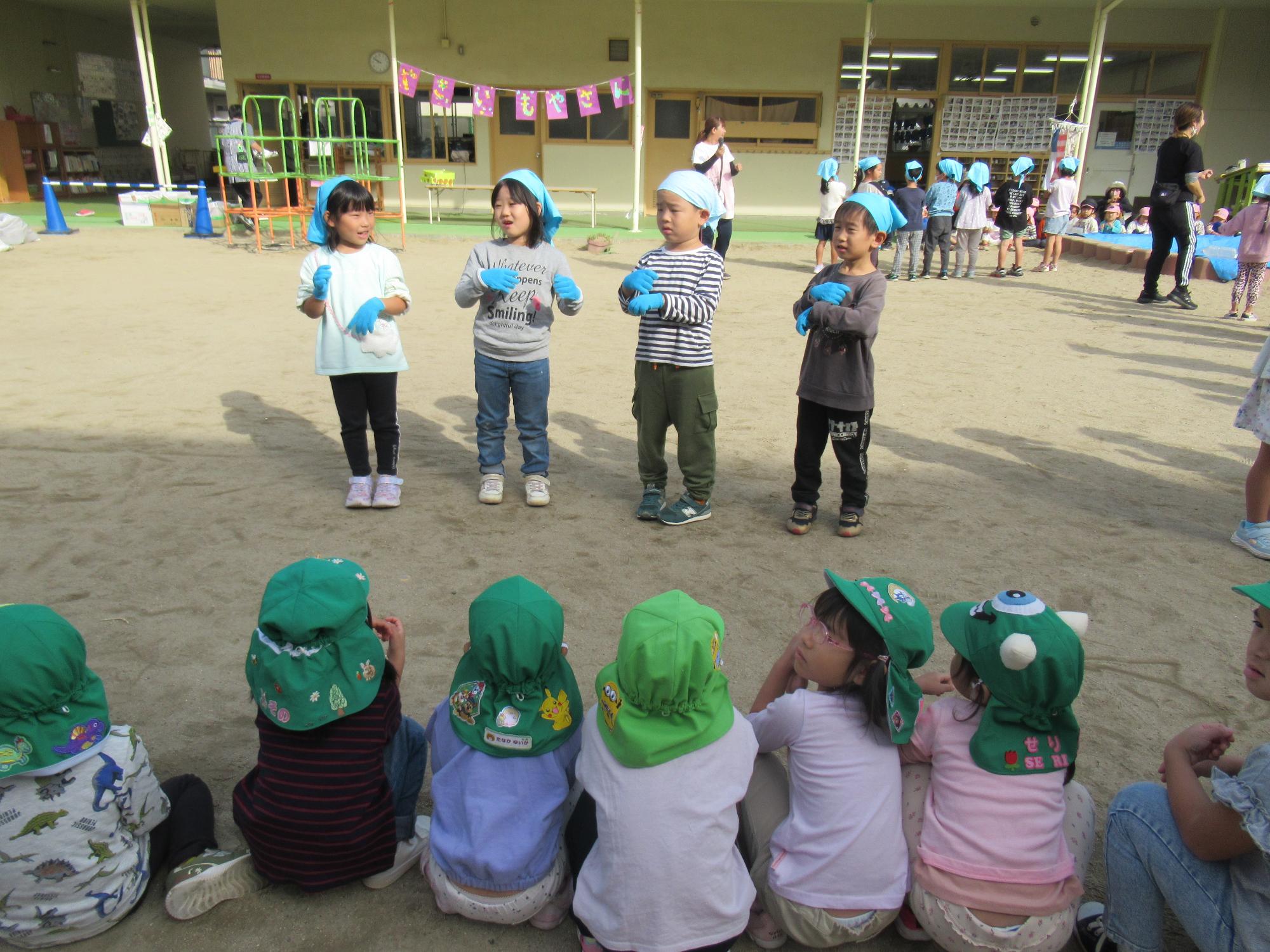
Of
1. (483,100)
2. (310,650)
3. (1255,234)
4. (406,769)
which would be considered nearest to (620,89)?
(483,100)

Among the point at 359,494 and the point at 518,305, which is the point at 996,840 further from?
the point at 359,494

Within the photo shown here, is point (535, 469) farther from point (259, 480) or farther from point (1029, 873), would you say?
point (1029, 873)

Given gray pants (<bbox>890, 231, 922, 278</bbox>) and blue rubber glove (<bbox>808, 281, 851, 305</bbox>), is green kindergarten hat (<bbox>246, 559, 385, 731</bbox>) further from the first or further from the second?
gray pants (<bbox>890, 231, 922, 278</bbox>)

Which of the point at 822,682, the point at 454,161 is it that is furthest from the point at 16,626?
the point at 454,161

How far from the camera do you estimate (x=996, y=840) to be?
70.5 inches

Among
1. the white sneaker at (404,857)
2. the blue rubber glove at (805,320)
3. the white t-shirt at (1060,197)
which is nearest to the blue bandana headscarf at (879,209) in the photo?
the blue rubber glove at (805,320)

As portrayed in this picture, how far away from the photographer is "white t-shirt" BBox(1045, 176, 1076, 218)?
39.5 feet

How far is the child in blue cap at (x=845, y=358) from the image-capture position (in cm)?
353

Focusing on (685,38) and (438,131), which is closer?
(685,38)

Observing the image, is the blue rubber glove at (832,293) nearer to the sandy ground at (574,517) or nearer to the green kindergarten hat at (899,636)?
the sandy ground at (574,517)

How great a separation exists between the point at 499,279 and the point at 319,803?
7.88 feet

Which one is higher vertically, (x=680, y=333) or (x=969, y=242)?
(x=680, y=333)

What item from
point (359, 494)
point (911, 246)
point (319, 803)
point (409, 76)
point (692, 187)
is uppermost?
point (409, 76)

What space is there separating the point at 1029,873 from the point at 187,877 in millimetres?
1745
